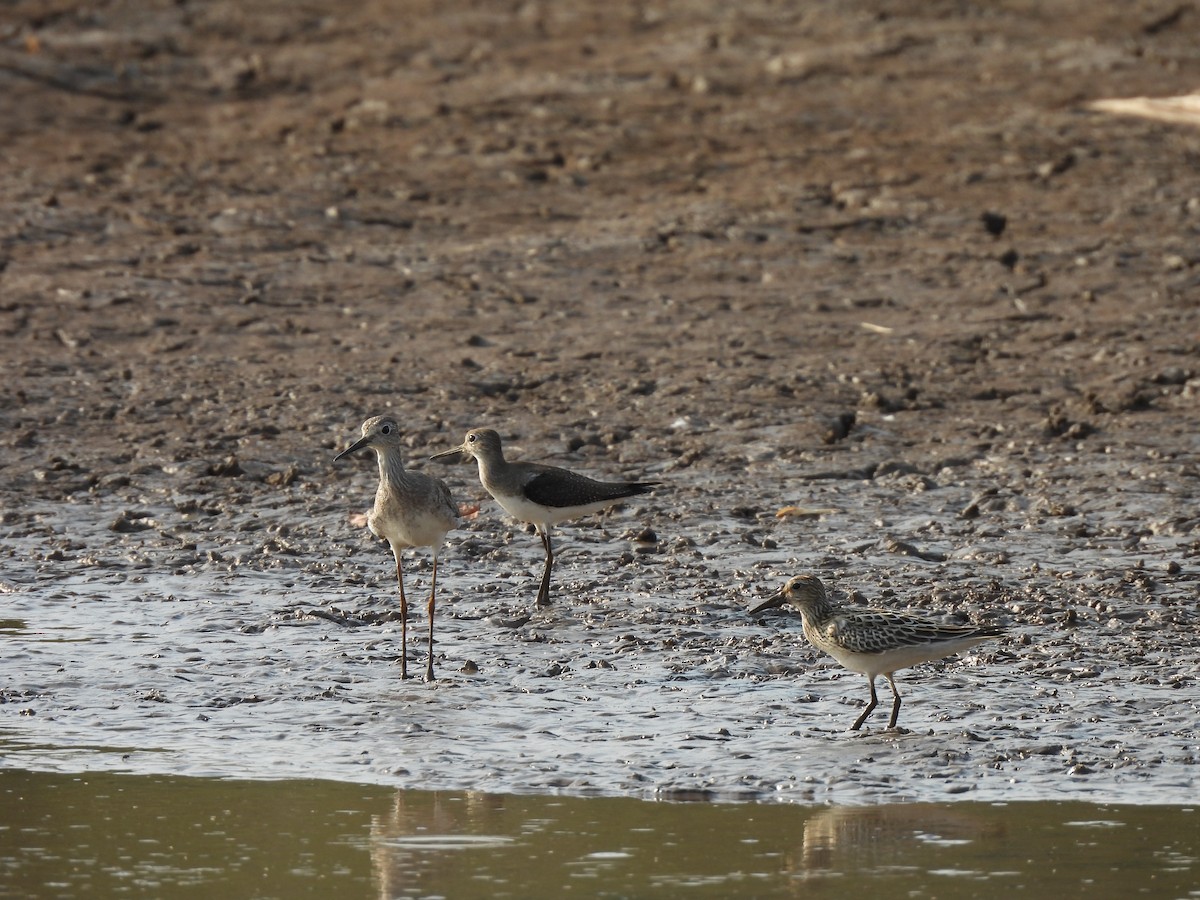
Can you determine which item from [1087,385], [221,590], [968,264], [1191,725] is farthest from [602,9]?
[1191,725]

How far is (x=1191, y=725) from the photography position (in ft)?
26.5

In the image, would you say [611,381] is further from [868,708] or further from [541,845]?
[541,845]

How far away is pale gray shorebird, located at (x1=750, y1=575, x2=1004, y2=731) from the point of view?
8141mm

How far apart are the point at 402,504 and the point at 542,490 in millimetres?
1282

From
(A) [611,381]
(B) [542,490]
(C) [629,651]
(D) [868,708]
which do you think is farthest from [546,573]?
(A) [611,381]

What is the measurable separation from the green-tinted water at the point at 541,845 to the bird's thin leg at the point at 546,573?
8.76 ft

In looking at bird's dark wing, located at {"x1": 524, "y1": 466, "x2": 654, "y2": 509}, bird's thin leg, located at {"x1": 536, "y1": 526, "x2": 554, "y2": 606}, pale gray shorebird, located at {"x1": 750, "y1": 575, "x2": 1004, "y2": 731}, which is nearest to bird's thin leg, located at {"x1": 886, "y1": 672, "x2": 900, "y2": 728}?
pale gray shorebird, located at {"x1": 750, "y1": 575, "x2": 1004, "y2": 731}

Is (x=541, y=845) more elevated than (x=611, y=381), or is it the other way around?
(x=611, y=381)

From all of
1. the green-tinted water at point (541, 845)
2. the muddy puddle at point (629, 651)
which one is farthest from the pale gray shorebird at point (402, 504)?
the green-tinted water at point (541, 845)

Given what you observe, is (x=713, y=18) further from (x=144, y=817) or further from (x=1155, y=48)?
(x=144, y=817)

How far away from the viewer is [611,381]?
13750 millimetres

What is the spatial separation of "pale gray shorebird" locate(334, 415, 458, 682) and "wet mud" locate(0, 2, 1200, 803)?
53 centimetres

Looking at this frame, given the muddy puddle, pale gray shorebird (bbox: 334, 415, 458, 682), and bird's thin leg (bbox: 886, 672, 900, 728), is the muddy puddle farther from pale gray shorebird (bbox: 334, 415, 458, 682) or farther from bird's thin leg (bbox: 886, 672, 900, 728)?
pale gray shorebird (bbox: 334, 415, 458, 682)

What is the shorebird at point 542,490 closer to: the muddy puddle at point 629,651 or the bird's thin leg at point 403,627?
the muddy puddle at point 629,651
